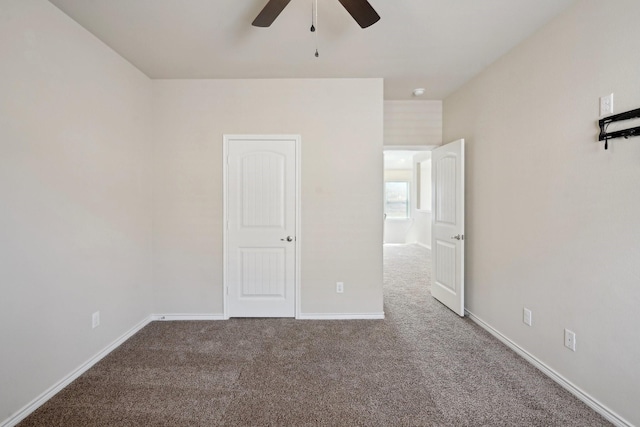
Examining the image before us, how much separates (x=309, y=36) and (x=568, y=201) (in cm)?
235

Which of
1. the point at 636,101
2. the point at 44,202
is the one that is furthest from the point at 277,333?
the point at 636,101

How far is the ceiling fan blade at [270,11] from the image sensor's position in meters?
1.59

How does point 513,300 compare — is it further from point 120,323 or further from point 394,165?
point 394,165

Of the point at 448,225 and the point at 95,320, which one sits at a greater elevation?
the point at 448,225

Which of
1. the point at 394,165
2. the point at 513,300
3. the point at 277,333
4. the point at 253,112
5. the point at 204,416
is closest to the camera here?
the point at 204,416

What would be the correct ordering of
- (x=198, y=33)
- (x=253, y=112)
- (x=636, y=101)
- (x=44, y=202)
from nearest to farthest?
(x=636, y=101)
(x=44, y=202)
(x=198, y=33)
(x=253, y=112)

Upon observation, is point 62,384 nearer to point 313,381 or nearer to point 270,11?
point 313,381

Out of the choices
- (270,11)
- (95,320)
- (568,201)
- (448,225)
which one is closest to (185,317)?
(95,320)

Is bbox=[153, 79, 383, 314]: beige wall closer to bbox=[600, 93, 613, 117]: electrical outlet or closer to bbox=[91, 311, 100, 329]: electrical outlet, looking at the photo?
bbox=[91, 311, 100, 329]: electrical outlet

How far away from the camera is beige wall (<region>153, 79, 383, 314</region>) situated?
3127 millimetres

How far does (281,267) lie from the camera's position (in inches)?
125

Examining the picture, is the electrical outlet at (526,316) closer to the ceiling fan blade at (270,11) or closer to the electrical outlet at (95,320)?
the ceiling fan blade at (270,11)

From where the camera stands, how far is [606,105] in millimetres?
1732

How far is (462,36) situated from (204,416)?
3.39 m
